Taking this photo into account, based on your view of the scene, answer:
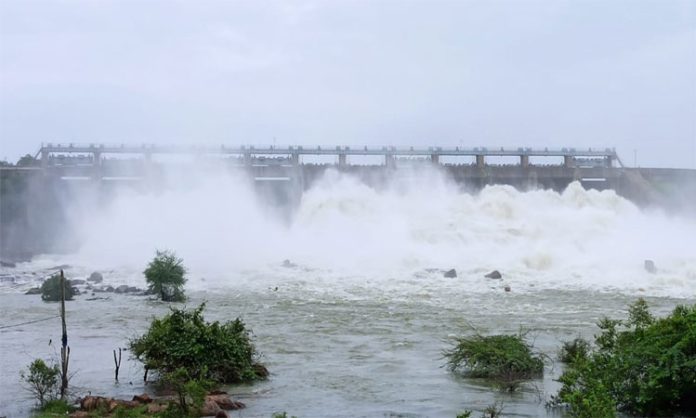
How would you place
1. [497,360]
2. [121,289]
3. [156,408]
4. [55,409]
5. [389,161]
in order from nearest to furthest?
[156,408] → [55,409] → [497,360] → [121,289] → [389,161]

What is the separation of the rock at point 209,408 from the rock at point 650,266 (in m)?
30.0

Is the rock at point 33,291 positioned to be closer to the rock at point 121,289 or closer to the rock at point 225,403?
the rock at point 121,289

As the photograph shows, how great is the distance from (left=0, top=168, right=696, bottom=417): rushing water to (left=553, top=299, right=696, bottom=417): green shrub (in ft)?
3.96

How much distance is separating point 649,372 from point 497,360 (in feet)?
14.3

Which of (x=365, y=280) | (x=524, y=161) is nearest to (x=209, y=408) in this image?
(x=365, y=280)

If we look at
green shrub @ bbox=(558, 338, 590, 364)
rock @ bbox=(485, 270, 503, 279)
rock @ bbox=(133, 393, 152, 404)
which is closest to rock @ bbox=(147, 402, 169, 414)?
rock @ bbox=(133, 393, 152, 404)

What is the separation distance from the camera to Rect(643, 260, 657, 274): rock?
3951cm

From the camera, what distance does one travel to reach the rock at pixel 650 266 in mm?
39506

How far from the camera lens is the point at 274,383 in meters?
17.1

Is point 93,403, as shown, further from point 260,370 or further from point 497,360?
point 497,360

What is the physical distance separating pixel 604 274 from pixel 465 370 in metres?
23.9

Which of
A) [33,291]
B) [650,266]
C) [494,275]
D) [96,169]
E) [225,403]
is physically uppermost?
[96,169]

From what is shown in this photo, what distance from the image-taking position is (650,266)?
39844 mm

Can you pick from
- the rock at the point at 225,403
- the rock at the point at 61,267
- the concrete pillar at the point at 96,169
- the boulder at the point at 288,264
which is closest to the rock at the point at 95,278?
the rock at the point at 61,267
